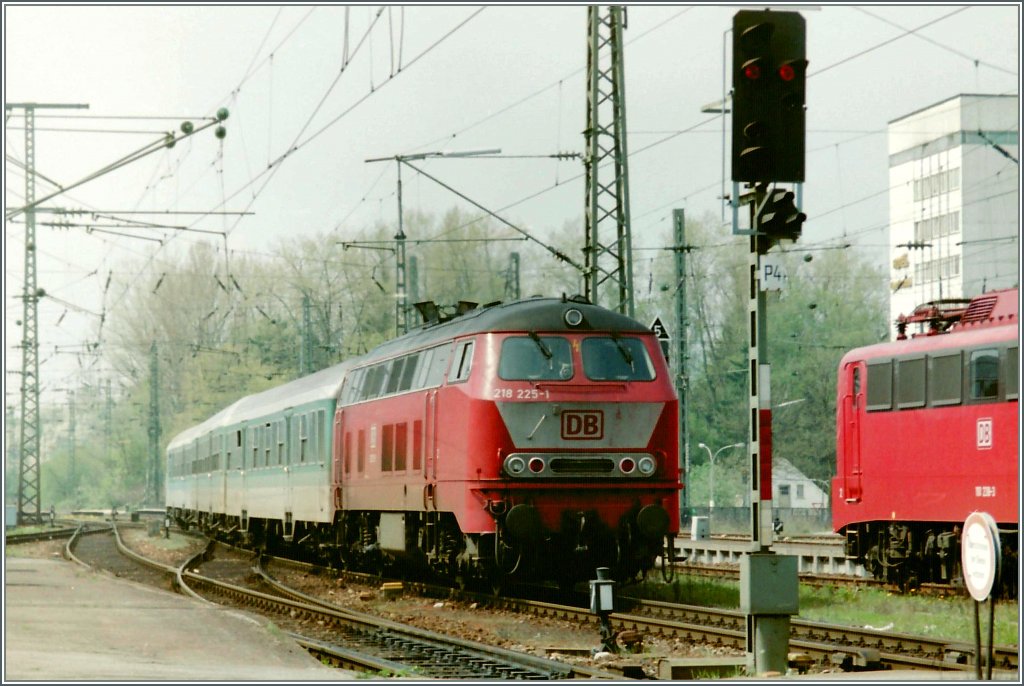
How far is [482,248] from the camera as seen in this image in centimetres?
4172

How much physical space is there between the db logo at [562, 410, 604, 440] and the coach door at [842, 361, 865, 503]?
6324mm

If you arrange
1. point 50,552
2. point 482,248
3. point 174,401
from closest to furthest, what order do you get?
point 50,552
point 482,248
point 174,401

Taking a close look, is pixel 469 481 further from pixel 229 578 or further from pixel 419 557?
pixel 229 578

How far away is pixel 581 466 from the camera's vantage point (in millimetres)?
17625

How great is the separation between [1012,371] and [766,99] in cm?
874

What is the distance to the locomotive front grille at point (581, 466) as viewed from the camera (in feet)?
57.7

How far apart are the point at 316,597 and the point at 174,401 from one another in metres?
48.0

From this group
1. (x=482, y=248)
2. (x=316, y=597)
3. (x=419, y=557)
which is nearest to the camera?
(x=419, y=557)

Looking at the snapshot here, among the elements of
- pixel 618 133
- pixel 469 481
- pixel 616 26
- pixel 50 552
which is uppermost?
pixel 616 26

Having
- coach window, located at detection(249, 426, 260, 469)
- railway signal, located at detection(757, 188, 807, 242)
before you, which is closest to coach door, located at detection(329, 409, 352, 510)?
coach window, located at detection(249, 426, 260, 469)

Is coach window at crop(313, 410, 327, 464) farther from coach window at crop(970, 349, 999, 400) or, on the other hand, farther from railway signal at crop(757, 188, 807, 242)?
railway signal at crop(757, 188, 807, 242)

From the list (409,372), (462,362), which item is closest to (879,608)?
(462,362)

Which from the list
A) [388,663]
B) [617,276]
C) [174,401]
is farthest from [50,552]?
[174,401]

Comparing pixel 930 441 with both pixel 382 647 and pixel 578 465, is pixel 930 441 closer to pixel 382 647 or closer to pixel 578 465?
pixel 578 465
